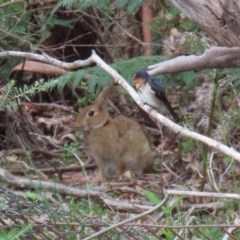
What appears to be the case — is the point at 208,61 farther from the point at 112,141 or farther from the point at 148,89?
the point at 112,141

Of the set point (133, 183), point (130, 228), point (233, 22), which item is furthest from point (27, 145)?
point (233, 22)

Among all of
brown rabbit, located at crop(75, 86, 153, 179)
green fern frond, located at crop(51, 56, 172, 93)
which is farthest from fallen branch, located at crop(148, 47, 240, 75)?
brown rabbit, located at crop(75, 86, 153, 179)

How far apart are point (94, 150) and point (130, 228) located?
3275mm

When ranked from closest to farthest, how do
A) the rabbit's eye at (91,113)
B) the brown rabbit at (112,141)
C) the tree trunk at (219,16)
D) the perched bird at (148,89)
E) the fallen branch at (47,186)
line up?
the tree trunk at (219,16), the fallen branch at (47,186), the perched bird at (148,89), the brown rabbit at (112,141), the rabbit's eye at (91,113)

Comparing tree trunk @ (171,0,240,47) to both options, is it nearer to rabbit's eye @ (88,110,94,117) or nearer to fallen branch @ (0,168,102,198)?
fallen branch @ (0,168,102,198)

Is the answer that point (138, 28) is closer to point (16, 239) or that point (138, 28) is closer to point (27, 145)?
point (27, 145)

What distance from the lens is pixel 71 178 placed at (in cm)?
770

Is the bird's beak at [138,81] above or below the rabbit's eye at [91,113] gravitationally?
above

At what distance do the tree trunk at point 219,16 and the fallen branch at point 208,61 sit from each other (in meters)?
0.05

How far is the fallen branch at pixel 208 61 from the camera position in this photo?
4.50m

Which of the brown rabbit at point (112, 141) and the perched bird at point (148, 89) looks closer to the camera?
the perched bird at point (148, 89)

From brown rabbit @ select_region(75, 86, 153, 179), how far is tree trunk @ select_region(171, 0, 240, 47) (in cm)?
344

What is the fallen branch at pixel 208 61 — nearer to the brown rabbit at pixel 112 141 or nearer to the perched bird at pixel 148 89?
the perched bird at pixel 148 89

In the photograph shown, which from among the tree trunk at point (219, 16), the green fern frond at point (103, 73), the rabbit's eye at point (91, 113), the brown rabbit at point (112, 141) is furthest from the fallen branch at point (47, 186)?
the tree trunk at point (219, 16)
